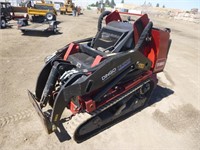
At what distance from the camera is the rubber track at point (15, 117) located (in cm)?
432

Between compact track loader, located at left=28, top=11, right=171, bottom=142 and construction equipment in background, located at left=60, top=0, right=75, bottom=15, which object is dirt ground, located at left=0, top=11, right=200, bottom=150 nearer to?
compact track loader, located at left=28, top=11, right=171, bottom=142

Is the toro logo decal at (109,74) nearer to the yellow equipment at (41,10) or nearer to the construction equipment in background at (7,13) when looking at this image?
the construction equipment in background at (7,13)

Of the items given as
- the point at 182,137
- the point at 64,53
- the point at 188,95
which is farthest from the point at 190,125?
the point at 64,53

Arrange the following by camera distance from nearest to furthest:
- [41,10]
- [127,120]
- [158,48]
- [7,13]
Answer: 1. [127,120]
2. [158,48]
3. [7,13]
4. [41,10]

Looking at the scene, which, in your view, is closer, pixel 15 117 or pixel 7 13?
pixel 15 117

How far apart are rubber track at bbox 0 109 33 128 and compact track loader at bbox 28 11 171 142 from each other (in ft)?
1.23

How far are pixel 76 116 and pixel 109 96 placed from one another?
0.81 metres

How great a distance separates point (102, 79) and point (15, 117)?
2.27m

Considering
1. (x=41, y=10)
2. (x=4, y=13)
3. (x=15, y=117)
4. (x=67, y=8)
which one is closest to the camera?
(x=15, y=117)

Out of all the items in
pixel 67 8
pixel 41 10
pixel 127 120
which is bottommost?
pixel 127 120

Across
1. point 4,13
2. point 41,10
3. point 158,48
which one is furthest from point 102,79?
point 41,10

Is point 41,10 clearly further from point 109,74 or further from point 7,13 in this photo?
point 109,74

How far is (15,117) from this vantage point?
14.8 ft

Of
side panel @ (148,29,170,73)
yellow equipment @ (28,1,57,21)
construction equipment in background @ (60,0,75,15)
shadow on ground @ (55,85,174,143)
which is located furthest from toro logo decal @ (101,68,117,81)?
construction equipment in background @ (60,0,75,15)
